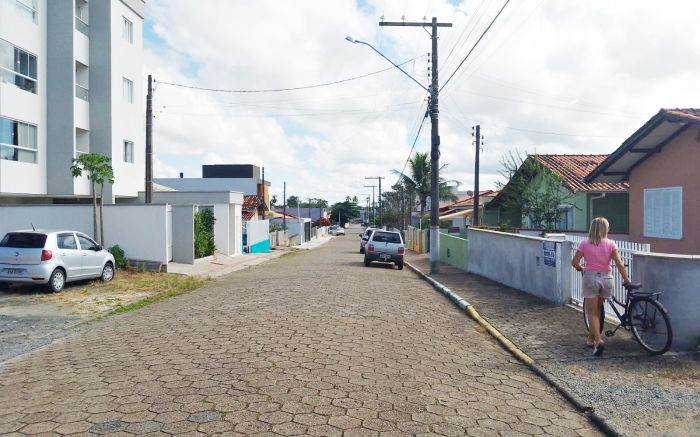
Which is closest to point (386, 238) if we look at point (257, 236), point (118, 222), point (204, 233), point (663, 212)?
point (204, 233)

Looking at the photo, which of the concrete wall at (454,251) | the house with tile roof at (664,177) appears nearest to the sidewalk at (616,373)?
the house with tile roof at (664,177)

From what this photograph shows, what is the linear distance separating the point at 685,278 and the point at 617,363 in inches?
57.1

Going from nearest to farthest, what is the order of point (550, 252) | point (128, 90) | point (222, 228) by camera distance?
point (550, 252) → point (128, 90) → point (222, 228)

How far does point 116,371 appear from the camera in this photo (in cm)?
664

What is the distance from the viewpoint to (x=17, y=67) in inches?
872

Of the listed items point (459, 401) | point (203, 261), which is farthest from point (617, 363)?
point (203, 261)

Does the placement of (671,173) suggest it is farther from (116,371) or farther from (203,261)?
(203,261)

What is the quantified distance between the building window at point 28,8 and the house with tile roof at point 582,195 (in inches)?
830

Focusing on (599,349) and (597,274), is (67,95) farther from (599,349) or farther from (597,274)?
(599,349)

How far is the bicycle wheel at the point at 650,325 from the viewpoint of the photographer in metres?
6.98

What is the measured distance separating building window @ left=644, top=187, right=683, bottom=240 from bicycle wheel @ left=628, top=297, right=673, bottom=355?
8083 mm

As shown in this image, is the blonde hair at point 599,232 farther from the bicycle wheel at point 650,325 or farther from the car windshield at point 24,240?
the car windshield at point 24,240

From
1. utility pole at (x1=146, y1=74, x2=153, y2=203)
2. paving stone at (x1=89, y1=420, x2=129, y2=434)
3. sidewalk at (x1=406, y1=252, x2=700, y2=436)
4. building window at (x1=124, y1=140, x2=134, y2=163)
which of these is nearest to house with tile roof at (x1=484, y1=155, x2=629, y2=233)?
sidewalk at (x1=406, y1=252, x2=700, y2=436)

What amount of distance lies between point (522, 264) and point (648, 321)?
250 inches
